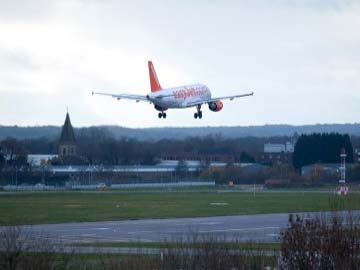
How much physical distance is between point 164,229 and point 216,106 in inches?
859

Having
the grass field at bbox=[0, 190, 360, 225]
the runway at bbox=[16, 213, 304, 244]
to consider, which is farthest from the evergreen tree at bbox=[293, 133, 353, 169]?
the runway at bbox=[16, 213, 304, 244]

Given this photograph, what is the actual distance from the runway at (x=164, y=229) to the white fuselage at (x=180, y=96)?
10128 mm

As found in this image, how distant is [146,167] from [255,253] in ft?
529

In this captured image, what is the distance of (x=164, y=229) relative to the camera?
58.0 meters

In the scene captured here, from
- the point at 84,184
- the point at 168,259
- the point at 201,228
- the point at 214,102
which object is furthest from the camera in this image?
the point at 84,184

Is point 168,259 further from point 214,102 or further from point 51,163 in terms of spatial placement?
point 51,163

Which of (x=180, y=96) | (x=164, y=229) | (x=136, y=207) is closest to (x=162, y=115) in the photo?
(x=180, y=96)

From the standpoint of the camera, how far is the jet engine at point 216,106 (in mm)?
77637

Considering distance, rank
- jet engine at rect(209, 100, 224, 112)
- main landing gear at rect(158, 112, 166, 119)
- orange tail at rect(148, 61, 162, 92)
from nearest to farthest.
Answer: main landing gear at rect(158, 112, 166, 119)
jet engine at rect(209, 100, 224, 112)
orange tail at rect(148, 61, 162, 92)

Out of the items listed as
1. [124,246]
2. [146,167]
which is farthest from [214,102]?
[146,167]

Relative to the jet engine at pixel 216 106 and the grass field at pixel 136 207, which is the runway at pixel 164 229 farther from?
the jet engine at pixel 216 106

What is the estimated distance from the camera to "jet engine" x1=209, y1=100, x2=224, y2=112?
77.6m

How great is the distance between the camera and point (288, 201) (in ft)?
303

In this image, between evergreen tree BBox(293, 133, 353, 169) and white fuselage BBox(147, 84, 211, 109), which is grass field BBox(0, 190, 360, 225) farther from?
evergreen tree BBox(293, 133, 353, 169)
